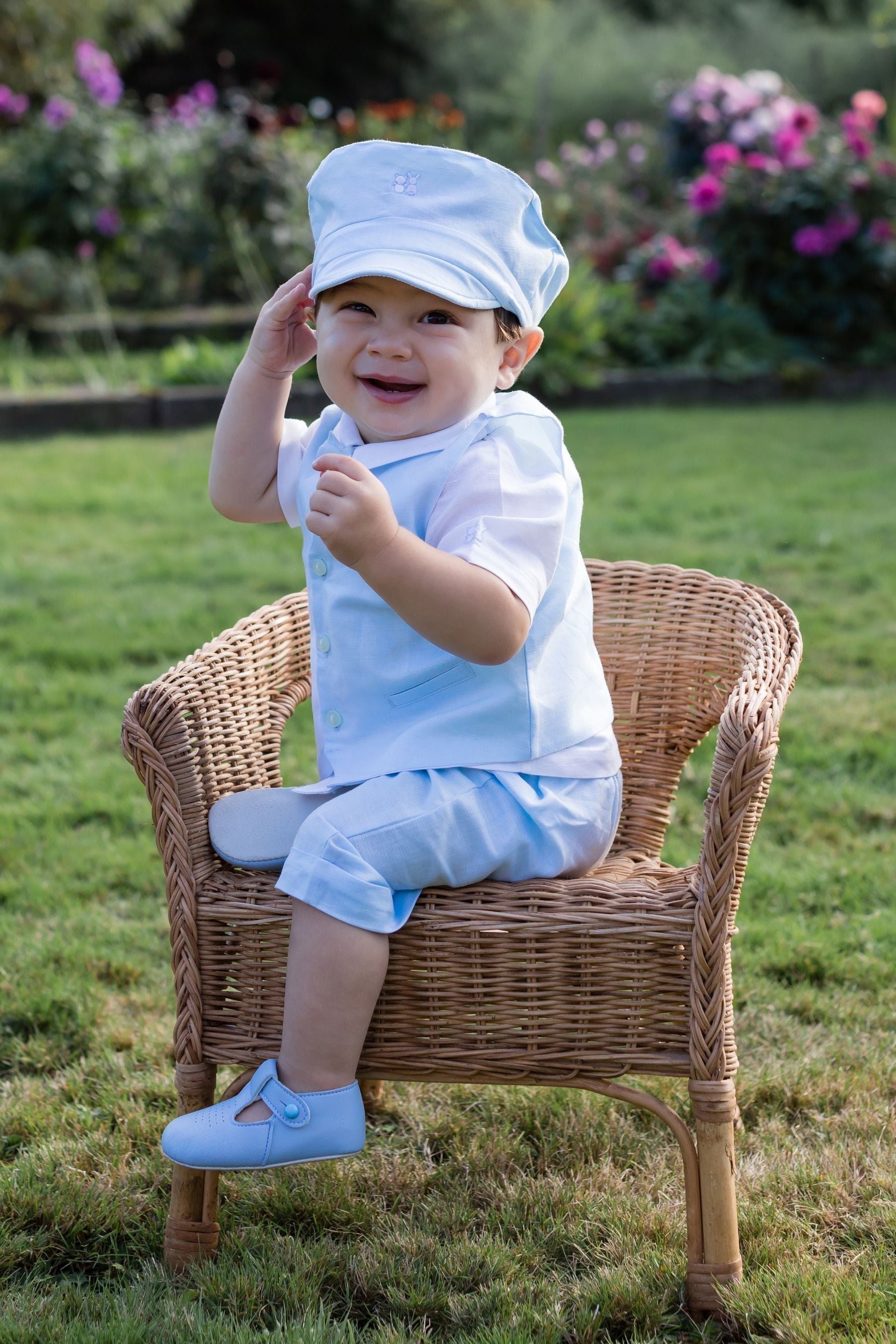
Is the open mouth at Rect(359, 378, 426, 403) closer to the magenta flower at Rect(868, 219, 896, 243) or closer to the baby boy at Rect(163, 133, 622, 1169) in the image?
the baby boy at Rect(163, 133, 622, 1169)

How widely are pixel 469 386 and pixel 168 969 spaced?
1.39 metres

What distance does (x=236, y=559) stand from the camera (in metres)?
4.96

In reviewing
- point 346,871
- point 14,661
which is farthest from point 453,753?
point 14,661

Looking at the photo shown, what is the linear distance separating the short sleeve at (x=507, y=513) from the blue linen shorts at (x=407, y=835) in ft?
0.85

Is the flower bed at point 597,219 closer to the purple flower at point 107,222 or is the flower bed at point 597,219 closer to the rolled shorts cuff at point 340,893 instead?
the purple flower at point 107,222

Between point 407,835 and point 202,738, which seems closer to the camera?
point 407,835

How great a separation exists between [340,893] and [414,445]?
0.60 metres

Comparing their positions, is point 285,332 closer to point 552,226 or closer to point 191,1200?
point 191,1200

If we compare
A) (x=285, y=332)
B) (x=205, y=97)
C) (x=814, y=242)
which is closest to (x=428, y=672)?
(x=285, y=332)

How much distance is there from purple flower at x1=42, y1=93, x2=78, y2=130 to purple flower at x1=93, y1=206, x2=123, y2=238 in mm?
608

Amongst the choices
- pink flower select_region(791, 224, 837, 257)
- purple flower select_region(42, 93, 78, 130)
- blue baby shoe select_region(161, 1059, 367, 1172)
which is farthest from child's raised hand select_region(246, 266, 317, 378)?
purple flower select_region(42, 93, 78, 130)

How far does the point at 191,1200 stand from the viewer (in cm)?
187

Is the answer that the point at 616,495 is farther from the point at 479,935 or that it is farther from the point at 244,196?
the point at 244,196

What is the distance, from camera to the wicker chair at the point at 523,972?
173 cm
